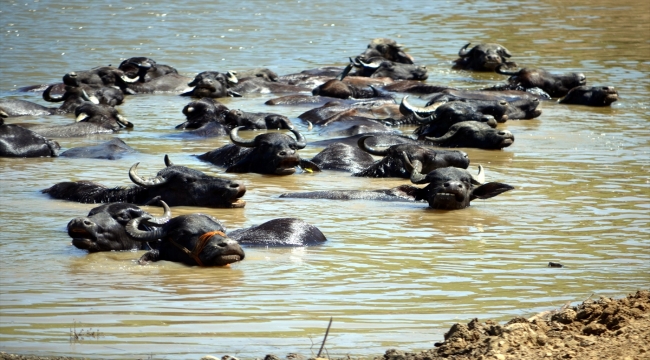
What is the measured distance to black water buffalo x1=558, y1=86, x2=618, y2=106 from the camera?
18.7 m

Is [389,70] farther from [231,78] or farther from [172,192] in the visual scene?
[172,192]

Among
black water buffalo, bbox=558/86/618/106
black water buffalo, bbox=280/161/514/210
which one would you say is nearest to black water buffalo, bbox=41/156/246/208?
black water buffalo, bbox=280/161/514/210

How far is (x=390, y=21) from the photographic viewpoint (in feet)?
118

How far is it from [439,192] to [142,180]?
268 cm

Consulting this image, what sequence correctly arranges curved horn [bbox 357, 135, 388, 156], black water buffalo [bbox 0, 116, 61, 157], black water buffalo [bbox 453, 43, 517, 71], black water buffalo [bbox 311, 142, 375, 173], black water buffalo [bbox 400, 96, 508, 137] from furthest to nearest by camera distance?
1. black water buffalo [bbox 453, 43, 517, 71]
2. black water buffalo [bbox 400, 96, 508, 137]
3. black water buffalo [bbox 0, 116, 61, 157]
4. black water buffalo [bbox 311, 142, 375, 173]
5. curved horn [bbox 357, 135, 388, 156]

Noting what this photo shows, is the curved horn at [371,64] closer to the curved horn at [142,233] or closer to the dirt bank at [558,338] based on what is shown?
the curved horn at [142,233]

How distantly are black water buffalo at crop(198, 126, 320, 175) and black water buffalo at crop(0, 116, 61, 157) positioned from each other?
2023mm

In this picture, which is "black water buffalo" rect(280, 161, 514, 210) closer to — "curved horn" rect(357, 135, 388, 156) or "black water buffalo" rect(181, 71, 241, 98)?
"curved horn" rect(357, 135, 388, 156)

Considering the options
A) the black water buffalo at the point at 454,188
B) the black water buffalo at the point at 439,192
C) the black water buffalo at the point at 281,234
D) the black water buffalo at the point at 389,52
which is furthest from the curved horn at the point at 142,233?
the black water buffalo at the point at 389,52

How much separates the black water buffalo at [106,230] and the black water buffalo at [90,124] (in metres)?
6.69

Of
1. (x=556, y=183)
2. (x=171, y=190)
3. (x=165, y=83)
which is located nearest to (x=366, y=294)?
(x=171, y=190)

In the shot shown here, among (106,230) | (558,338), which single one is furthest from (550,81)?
(558,338)

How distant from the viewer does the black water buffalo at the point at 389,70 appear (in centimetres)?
2241

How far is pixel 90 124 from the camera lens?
1555cm
